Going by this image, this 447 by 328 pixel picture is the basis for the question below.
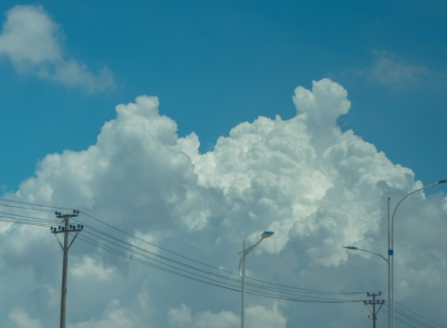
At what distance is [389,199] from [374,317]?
51172mm

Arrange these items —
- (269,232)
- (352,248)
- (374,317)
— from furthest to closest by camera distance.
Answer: (374,317) → (352,248) → (269,232)

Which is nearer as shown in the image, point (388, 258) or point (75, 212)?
point (388, 258)

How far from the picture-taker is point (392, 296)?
54219mm

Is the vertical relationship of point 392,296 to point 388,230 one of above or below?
below

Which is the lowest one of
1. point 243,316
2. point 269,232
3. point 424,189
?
point 243,316

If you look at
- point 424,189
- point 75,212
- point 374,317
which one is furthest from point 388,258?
point 374,317

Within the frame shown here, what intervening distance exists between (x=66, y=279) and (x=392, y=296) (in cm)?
2270

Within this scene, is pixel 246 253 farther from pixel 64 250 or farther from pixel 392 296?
pixel 64 250

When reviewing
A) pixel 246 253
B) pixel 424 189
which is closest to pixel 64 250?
pixel 246 253

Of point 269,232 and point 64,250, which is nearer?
point 269,232

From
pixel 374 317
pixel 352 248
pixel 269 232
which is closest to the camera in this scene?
pixel 269 232

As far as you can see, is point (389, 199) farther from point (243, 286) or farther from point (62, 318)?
point (62, 318)

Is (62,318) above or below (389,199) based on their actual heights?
below

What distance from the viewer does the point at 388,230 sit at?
55938mm
